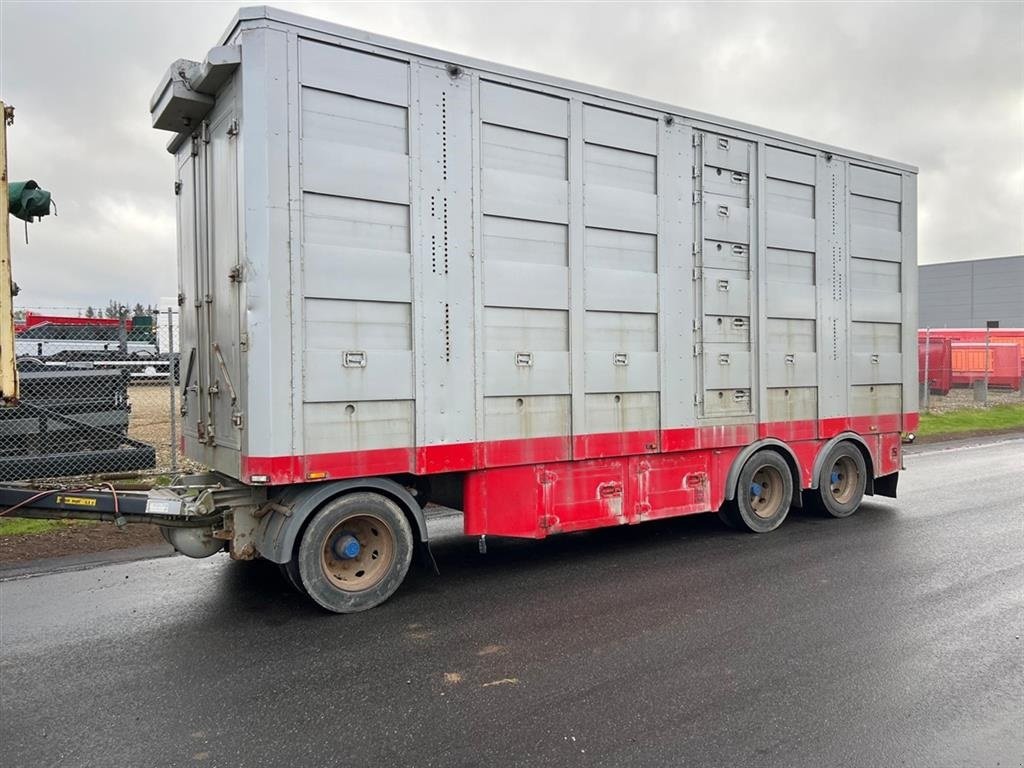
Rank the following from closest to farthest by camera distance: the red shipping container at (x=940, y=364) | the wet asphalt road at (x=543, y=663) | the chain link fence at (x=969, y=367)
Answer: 1. the wet asphalt road at (x=543, y=663)
2. the chain link fence at (x=969, y=367)
3. the red shipping container at (x=940, y=364)

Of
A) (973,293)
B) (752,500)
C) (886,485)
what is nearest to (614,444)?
(752,500)

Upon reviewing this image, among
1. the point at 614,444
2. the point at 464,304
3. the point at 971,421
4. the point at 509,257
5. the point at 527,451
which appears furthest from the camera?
the point at 971,421

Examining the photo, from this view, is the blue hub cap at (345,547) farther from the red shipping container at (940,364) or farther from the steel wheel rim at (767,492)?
the red shipping container at (940,364)

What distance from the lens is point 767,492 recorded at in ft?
26.3

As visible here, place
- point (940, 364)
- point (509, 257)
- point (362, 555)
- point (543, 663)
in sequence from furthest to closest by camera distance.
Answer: point (940, 364) → point (509, 257) → point (362, 555) → point (543, 663)

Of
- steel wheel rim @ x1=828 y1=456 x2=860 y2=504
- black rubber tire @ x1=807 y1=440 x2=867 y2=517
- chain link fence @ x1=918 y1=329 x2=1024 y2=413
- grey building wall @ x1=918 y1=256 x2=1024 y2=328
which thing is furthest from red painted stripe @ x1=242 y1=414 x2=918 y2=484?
grey building wall @ x1=918 y1=256 x2=1024 y2=328

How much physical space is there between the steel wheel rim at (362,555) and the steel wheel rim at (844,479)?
5.49 m

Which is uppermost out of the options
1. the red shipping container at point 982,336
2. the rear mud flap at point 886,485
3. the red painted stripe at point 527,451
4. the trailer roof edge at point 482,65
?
the trailer roof edge at point 482,65

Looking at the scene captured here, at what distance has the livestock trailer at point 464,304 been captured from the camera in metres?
5.11

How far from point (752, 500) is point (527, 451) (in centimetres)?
299

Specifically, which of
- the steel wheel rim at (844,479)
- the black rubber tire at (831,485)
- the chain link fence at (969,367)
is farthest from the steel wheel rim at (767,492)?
the chain link fence at (969,367)

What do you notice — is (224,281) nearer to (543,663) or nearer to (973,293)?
(543,663)

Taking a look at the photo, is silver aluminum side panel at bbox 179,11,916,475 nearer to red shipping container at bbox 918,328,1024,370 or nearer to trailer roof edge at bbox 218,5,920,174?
trailer roof edge at bbox 218,5,920,174

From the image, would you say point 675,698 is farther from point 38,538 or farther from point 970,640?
point 38,538
